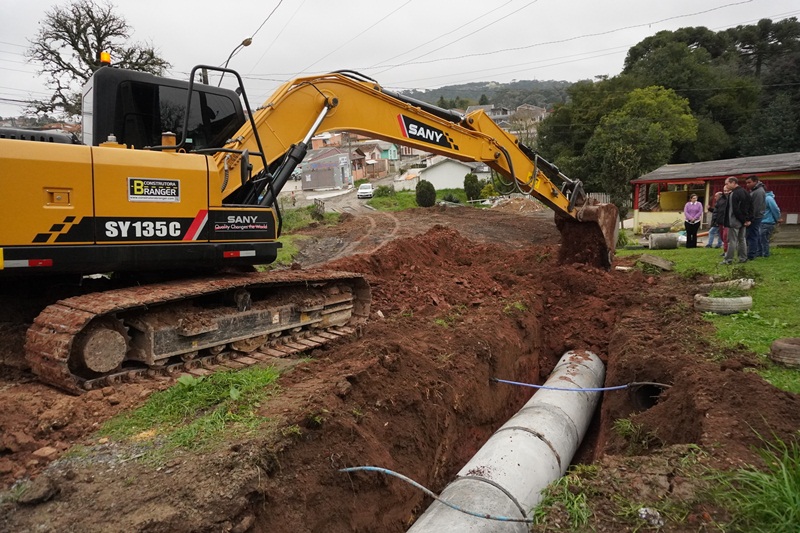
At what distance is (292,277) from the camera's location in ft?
23.0

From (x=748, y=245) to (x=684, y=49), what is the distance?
49008 mm

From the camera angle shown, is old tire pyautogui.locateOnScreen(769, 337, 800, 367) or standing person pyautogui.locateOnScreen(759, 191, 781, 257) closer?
old tire pyautogui.locateOnScreen(769, 337, 800, 367)

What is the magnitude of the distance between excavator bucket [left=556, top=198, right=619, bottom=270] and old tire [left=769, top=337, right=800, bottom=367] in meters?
5.04

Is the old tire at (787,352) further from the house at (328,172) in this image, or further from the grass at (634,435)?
the house at (328,172)

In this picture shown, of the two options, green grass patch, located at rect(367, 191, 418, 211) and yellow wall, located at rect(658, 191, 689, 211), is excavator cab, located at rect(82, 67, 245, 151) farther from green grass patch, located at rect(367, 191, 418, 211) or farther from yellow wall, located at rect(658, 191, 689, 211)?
green grass patch, located at rect(367, 191, 418, 211)

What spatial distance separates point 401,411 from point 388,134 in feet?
14.1

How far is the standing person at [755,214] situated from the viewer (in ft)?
34.6

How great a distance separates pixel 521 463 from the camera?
207 inches

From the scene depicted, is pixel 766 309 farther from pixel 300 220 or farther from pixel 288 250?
pixel 300 220

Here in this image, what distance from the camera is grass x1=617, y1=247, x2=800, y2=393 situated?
5586 millimetres

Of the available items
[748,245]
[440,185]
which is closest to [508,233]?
[748,245]

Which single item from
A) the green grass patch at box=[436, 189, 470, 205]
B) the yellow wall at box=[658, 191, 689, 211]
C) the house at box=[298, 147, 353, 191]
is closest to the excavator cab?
the yellow wall at box=[658, 191, 689, 211]

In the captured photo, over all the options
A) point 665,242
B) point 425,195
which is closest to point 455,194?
point 425,195

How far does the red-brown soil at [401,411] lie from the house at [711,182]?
501 inches
